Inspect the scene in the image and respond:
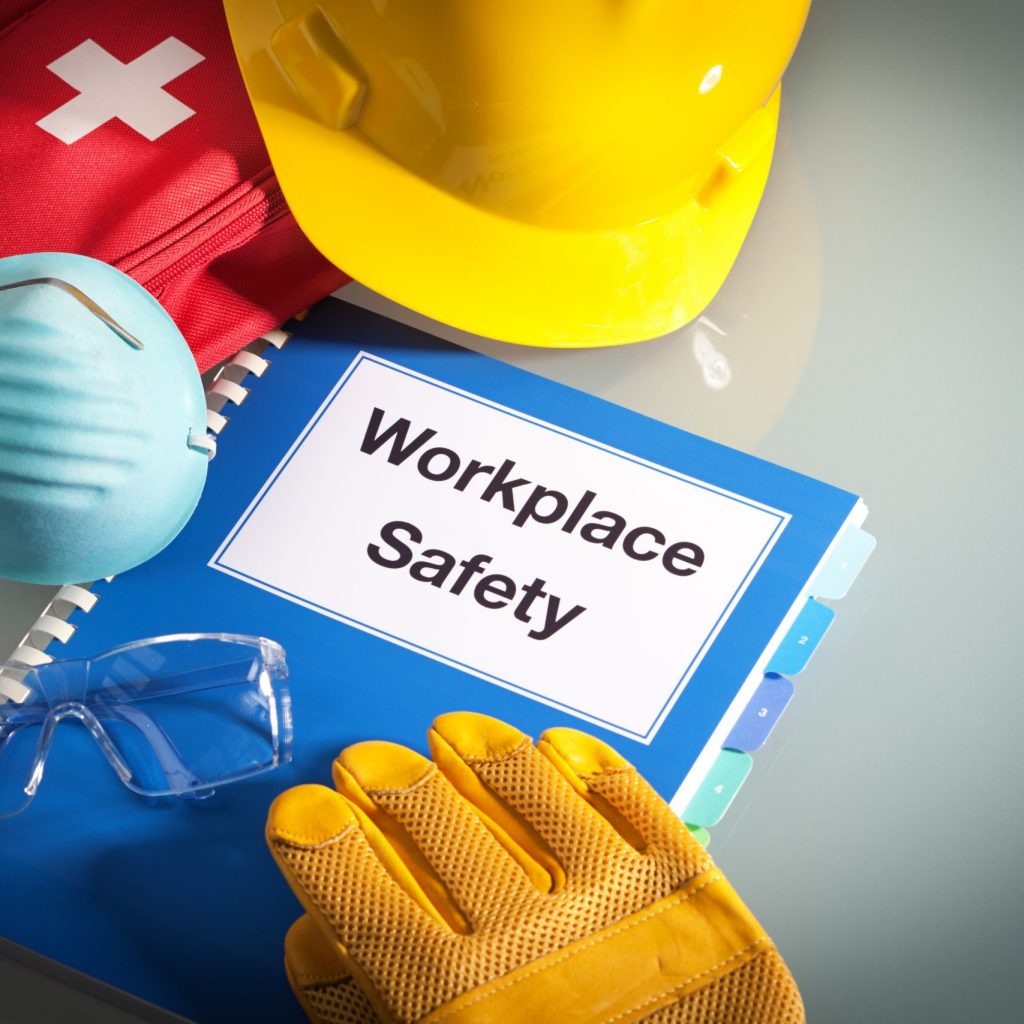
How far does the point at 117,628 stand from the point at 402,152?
1.22 feet

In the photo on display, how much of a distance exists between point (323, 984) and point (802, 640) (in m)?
0.38

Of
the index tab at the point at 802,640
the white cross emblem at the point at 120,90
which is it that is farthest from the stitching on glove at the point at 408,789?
the white cross emblem at the point at 120,90

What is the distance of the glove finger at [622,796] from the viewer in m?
0.77

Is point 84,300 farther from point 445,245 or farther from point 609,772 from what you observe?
point 609,772

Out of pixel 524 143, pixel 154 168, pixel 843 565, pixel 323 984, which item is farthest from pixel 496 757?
pixel 154 168

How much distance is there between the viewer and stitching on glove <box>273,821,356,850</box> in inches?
29.6

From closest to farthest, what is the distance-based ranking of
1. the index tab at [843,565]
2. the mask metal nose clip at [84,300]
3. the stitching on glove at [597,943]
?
the stitching on glove at [597,943] → the mask metal nose clip at [84,300] → the index tab at [843,565]

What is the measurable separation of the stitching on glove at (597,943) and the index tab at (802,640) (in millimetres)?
184

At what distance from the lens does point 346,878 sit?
0.74m

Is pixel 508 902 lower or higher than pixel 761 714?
lower

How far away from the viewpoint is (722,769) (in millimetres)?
883

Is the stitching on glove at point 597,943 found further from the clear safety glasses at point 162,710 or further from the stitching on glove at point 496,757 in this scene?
the clear safety glasses at point 162,710

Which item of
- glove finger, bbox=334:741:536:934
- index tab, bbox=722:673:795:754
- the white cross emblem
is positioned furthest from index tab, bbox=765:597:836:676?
the white cross emblem

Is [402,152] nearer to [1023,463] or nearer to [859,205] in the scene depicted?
[859,205]
